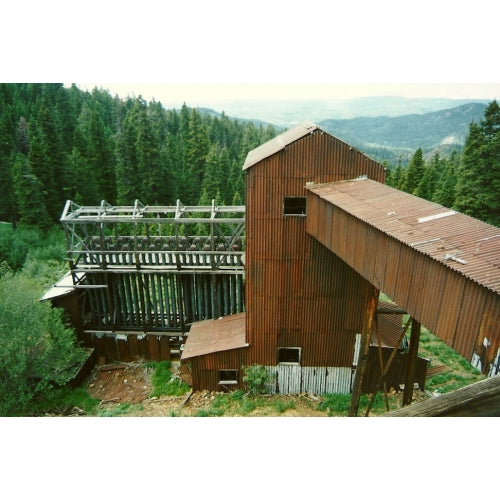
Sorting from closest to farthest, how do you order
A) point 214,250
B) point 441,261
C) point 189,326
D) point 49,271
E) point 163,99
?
point 441,261
point 214,250
point 189,326
point 49,271
point 163,99

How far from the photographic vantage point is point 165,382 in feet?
62.8

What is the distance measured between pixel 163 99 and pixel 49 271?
84.8 metres

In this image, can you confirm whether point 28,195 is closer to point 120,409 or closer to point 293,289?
point 120,409

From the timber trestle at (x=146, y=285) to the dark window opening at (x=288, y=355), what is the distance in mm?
4096

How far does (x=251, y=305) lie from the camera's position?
16.6 meters

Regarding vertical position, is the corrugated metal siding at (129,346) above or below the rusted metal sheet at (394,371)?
below

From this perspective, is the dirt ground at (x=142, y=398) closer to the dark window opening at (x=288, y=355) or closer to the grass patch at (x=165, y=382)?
the grass patch at (x=165, y=382)

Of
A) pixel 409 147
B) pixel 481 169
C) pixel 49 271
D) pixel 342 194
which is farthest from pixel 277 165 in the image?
pixel 409 147

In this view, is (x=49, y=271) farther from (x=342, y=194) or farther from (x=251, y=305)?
(x=342, y=194)

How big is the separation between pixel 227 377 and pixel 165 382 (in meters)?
3.53

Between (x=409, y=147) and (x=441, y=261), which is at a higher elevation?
(x=441, y=261)

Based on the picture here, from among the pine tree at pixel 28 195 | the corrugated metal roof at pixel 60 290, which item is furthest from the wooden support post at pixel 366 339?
the pine tree at pixel 28 195

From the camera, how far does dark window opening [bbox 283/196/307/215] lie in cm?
1527

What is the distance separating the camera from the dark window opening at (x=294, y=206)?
50.1ft
